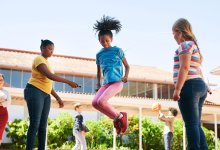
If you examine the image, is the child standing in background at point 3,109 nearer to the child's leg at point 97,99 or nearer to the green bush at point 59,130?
the child's leg at point 97,99

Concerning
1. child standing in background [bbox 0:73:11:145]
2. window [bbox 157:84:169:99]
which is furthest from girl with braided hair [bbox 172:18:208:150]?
window [bbox 157:84:169:99]

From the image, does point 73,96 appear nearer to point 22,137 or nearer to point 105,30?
point 22,137

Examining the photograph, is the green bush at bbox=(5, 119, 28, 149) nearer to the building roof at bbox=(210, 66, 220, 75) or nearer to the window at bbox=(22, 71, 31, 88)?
the window at bbox=(22, 71, 31, 88)

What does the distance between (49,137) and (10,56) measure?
12838 mm

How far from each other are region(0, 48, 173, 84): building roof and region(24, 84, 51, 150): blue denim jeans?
21.9 meters

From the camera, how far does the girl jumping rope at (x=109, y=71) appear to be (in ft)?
15.3

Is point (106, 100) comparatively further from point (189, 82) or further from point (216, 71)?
point (216, 71)

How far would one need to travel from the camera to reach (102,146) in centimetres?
1759

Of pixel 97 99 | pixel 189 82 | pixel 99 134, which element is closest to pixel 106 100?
pixel 97 99

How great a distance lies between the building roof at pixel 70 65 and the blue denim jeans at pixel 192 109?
23.3 meters

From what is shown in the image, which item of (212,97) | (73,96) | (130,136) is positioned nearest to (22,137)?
(73,96)

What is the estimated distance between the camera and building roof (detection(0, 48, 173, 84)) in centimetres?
2673

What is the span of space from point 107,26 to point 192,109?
5.92ft

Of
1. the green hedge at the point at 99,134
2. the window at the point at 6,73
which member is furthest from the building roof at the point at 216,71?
the window at the point at 6,73
